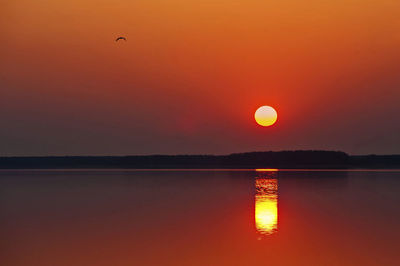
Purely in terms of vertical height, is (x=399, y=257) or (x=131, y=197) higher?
(x=131, y=197)

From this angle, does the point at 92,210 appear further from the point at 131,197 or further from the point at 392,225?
the point at 392,225

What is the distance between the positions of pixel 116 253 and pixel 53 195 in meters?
23.5

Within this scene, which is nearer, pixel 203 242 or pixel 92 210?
pixel 203 242

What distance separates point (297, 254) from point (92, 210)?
15305 mm

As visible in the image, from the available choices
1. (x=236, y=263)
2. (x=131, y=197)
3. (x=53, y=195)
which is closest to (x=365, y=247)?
(x=236, y=263)

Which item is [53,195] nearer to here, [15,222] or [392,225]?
[15,222]

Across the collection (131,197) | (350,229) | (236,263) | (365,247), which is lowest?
(236,263)

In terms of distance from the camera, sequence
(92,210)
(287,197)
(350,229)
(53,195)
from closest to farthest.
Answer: (350,229) < (92,210) < (287,197) < (53,195)

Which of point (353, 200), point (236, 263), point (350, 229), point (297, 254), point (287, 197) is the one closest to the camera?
point (236, 263)

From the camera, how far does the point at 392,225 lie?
23.8m

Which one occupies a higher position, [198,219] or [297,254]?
[198,219]

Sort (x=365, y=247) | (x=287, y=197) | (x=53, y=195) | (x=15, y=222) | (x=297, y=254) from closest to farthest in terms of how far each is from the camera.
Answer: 1. (x=297, y=254)
2. (x=365, y=247)
3. (x=15, y=222)
4. (x=287, y=197)
5. (x=53, y=195)

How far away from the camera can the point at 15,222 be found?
2528 cm

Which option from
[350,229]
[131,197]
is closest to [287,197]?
[131,197]
